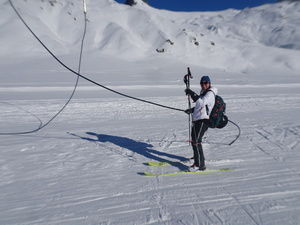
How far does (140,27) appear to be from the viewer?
44406 mm

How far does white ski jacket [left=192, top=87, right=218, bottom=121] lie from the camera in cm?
387

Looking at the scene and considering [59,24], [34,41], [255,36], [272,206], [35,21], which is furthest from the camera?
[255,36]

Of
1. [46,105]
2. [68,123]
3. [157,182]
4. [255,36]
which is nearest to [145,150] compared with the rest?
[157,182]

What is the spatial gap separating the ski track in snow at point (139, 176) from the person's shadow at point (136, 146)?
0.02 m

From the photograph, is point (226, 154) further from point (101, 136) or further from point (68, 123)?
point (68, 123)

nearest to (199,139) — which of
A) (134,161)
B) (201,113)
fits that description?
(201,113)

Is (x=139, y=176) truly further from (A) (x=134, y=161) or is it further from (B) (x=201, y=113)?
(B) (x=201, y=113)

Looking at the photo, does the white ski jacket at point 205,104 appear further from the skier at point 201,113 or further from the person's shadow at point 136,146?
the person's shadow at point 136,146

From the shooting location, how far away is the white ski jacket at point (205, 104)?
387 centimetres

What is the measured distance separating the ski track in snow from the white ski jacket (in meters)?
1.11

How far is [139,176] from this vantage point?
157 inches

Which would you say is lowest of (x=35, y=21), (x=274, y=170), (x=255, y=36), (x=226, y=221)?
(x=226, y=221)

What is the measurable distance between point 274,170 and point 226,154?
41.3 inches

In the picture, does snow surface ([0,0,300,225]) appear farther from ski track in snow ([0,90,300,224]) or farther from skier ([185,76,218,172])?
skier ([185,76,218,172])
